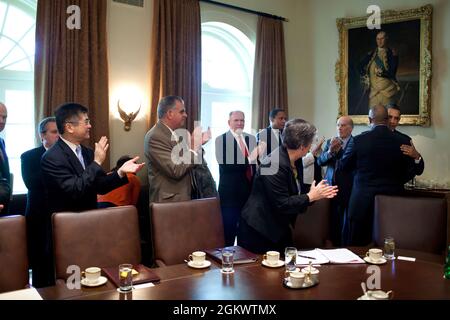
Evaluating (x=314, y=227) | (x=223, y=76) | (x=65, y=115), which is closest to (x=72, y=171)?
(x=65, y=115)

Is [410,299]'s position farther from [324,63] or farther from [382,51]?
[324,63]

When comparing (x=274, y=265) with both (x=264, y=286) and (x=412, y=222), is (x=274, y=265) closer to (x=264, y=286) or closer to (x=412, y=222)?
(x=264, y=286)

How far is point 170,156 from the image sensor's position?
3.25 meters

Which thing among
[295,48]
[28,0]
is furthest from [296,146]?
[295,48]

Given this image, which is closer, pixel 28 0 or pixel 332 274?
pixel 332 274

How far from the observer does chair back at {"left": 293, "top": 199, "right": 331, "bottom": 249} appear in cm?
302

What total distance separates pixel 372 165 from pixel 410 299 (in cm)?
179

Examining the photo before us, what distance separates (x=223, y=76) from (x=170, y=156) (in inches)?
107

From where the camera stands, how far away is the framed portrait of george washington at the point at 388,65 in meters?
5.15

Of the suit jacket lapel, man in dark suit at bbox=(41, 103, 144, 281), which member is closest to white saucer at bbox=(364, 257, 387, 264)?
man in dark suit at bbox=(41, 103, 144, 281)

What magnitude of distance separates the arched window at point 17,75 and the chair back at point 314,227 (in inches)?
102

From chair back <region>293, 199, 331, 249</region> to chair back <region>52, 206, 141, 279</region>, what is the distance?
1.14 metres

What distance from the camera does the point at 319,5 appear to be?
19.9 feet

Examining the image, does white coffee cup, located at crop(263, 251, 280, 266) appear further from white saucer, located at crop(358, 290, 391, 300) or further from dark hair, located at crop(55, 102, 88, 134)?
dark hair, located at crop(55, 102, 88, 134)
